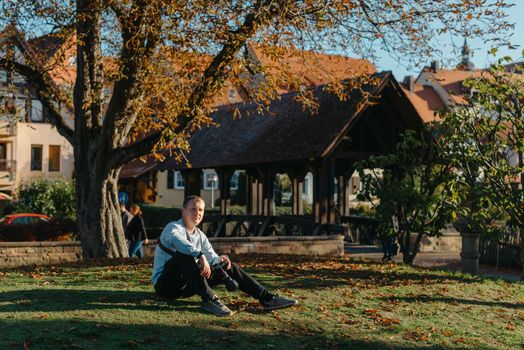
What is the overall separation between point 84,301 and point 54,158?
43947mm

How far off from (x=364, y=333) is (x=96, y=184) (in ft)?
29.6

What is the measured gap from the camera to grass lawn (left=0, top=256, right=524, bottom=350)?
688 centimetres

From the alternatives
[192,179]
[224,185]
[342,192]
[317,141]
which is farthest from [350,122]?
[192,179]

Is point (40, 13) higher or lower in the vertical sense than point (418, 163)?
higher

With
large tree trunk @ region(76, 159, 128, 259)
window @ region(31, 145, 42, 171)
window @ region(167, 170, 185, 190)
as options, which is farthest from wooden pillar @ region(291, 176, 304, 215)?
window @ region(31, 145, 42, 171)

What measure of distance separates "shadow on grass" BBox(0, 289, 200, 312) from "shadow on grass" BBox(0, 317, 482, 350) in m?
0.67

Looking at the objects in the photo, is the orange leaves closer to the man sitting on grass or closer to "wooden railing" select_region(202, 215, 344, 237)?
the man sitting on grass

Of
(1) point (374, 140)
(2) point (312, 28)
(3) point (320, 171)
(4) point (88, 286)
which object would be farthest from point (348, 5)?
(1) point (374, 140)

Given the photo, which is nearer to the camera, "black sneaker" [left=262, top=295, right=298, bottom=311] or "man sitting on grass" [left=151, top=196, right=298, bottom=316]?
"man sitting on grass" [left=151, top=196, right=298, bottom=316]

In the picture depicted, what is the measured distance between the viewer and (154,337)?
22.4ft

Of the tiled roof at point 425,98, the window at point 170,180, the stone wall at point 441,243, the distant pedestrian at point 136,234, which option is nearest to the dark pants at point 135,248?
the distant pedestrian at point 136,234

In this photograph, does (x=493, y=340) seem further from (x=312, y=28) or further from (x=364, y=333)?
(x=312, y=28)

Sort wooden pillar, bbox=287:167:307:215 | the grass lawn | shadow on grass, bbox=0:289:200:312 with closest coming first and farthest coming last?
the grass lawn → shadow on grass, bbox=0:289:200:312 → wooden pillar, bbox=287:167:307:215

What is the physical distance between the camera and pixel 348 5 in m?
13.1
